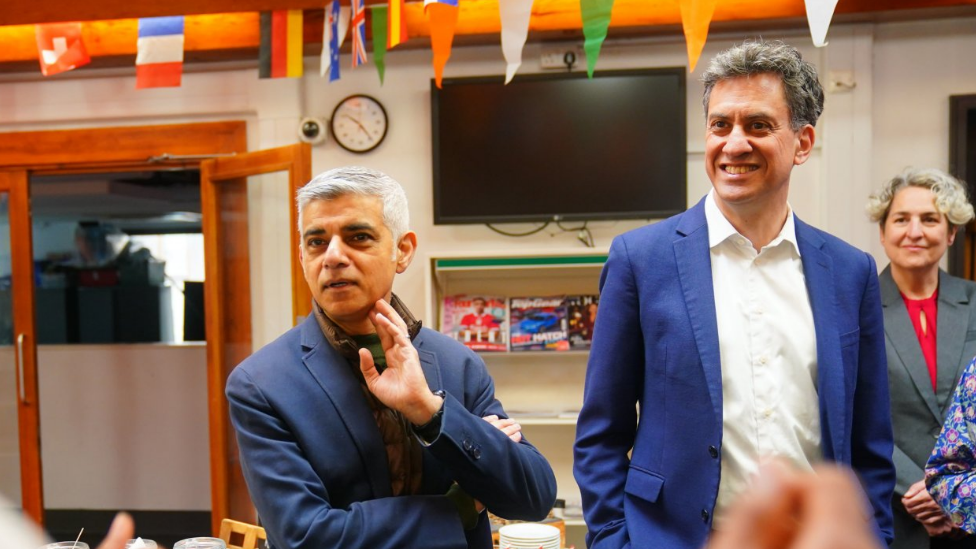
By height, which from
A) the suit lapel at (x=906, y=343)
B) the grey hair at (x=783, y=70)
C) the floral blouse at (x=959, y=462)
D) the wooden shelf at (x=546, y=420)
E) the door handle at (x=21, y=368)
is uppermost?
the grey hair at (x=783, y=70)

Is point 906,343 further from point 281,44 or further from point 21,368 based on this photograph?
point 21,368

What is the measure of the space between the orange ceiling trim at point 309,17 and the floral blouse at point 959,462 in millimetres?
2493

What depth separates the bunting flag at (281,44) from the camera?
13.0 feet

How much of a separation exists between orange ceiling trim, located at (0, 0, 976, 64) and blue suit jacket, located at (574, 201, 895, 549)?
2.52 metres

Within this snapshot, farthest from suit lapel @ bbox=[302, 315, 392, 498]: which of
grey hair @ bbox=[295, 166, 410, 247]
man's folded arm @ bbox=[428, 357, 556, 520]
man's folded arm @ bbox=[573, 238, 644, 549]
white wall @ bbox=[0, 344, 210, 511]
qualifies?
white wall @ bbox=[0, 344, 210, 511]

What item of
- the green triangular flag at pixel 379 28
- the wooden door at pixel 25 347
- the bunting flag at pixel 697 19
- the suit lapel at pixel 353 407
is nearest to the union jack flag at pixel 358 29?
the green triangular flag at pixel 379 28

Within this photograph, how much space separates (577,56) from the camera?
4305 millimetres

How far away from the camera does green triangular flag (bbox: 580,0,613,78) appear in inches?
104

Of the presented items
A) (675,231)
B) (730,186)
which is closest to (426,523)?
(675,231)

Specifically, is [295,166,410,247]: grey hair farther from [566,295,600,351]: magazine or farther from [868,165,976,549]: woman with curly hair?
[566,295,600,351]: magazine

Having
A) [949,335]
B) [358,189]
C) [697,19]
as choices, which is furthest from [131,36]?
[949,335]

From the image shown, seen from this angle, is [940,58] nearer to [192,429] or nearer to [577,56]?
[577,56]

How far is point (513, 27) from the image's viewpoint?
249cm

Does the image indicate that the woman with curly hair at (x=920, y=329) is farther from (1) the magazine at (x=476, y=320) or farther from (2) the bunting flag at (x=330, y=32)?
(2) the bunting flag at (x=330, y=32)
